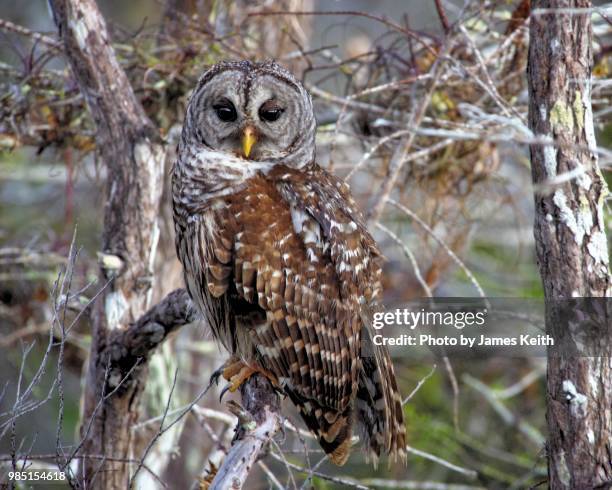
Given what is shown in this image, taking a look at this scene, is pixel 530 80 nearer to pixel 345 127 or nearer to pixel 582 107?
pixel 582 107

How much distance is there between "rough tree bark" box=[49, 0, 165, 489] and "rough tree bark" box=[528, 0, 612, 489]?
173 centimetres

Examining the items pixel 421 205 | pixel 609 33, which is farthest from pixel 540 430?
pixel 609 33

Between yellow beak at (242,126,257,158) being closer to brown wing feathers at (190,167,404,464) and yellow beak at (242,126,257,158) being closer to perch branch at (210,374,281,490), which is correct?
brown wing feathers at (190,167,404,464)

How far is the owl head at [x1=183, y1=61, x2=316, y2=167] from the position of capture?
3564 mm

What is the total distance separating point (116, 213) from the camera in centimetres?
374

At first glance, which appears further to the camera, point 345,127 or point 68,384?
point 68,384

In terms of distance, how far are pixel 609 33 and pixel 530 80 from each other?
2632 mm

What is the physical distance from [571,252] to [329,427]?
1.17 metres

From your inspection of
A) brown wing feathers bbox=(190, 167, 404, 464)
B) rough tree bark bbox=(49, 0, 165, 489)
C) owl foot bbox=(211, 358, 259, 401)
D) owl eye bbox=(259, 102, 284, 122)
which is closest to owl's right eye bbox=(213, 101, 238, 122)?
owl eye bbox=(259, 102, 284, 122)

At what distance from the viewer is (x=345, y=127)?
491 cm

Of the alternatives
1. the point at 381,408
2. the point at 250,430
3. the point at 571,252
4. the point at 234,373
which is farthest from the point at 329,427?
the point at 571,252

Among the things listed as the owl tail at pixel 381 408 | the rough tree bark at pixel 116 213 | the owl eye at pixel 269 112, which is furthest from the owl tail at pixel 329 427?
the owl eye at pixel 269 112

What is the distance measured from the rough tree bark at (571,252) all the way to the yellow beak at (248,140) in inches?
46.6

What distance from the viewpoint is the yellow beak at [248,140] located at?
3467mm
